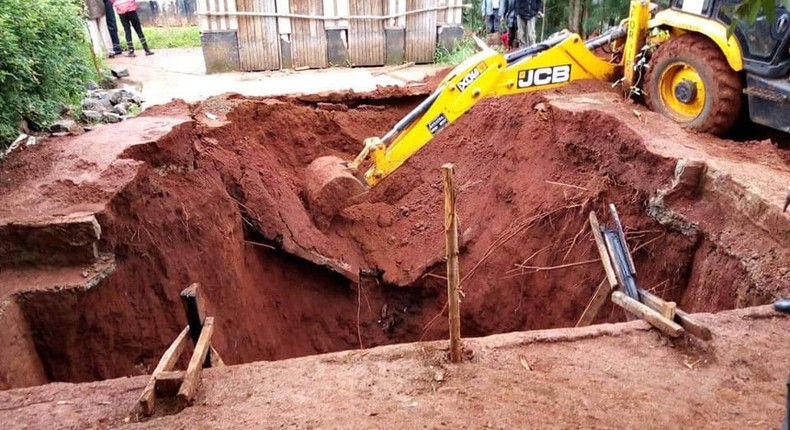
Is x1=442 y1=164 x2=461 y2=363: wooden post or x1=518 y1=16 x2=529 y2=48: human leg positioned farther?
x1=518 y1=16 x2=529 y2=48: human leg

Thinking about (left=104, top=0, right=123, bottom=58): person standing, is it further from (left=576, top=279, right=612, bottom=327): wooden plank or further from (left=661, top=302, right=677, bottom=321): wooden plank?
(left=661, top=302, right=677, bottom=321): wooden plank

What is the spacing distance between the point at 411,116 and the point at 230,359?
9.57 feet

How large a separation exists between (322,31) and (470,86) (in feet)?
19.3

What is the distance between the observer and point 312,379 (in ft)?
10.4

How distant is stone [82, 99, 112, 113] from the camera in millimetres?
6867

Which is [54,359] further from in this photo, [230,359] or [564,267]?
[564,267]

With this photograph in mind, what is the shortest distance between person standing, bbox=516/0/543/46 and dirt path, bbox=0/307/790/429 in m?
Answer: 8.41

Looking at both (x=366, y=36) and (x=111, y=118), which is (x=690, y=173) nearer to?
(x=111, y=118)

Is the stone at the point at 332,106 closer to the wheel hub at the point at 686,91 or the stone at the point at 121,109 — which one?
the stone at the point at 121,109

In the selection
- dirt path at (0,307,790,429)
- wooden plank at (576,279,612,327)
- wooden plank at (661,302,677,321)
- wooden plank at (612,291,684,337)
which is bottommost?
wooden plank at (576,279,612,327)

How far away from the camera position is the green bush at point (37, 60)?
4656mm

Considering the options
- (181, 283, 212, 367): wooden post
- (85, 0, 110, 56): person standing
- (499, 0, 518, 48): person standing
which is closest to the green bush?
(181, 283, 212, 367): wooden post

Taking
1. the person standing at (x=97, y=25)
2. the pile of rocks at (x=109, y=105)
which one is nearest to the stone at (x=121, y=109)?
the pile of rocks at (x=109, y=105)

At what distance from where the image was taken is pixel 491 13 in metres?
11.8
